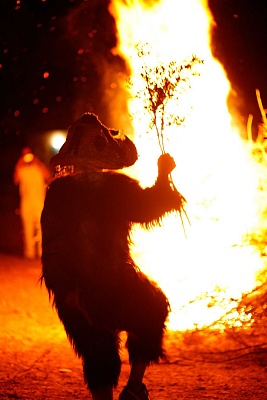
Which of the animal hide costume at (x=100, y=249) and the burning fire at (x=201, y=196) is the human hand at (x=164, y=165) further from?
the burning fire at (x=201, y=196)

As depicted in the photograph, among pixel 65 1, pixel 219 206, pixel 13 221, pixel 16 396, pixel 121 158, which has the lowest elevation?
pixel 16 396

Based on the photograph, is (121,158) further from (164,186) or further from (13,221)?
(13,221)

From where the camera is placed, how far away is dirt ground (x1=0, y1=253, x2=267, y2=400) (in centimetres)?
406

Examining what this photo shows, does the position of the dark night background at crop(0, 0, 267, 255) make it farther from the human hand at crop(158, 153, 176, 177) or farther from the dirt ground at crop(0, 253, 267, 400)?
the human hand at crop(158, 153, 176, 177)

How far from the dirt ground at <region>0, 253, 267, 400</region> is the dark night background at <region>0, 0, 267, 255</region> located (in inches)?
220

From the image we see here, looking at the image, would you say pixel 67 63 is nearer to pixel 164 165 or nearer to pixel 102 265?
pixel 164 165

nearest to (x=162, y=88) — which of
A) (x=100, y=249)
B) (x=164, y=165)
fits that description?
(x=164, y=165)

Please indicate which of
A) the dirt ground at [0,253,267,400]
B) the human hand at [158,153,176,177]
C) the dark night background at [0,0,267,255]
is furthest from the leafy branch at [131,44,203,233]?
the dark night background at [0,0,267,255]

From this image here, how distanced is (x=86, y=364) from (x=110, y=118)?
16044 mm

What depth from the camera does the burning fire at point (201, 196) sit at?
17.9ft

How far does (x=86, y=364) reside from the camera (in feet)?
11.0

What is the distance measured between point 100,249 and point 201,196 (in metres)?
2.88

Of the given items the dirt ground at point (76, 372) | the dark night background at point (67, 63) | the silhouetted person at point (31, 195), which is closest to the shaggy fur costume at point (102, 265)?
the dirt ground at point (76, 372)

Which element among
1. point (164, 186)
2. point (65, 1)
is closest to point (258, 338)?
point (164, 186)
